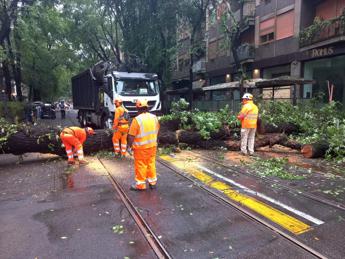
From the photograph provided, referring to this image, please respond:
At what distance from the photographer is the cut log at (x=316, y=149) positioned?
331 inches

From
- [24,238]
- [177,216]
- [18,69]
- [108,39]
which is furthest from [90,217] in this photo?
[108,39]

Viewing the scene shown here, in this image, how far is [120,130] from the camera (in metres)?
8.73

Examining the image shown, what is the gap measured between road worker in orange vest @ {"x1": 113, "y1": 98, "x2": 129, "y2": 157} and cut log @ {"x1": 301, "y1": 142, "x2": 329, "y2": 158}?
5.02 metres

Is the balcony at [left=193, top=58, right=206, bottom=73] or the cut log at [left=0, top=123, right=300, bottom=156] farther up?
the balcony at [left=193, top=58, right=206, bottom=73]

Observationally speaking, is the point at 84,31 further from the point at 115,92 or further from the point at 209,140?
the point at 209,140

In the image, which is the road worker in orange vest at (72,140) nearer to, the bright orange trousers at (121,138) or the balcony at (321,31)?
the bright orange trousers at (121,138)

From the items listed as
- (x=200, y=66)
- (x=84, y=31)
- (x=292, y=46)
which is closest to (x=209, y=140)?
(x=292, y=46)

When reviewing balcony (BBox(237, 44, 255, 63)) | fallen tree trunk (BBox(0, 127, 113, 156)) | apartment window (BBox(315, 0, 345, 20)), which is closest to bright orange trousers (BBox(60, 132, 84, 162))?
fallen tree trunk (BBox(0, 127, 113, 156))

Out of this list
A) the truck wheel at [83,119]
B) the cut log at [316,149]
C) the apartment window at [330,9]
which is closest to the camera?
the cut log at [316,149]

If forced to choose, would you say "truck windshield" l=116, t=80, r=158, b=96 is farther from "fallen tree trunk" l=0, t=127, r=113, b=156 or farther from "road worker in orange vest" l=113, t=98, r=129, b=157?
"fallen tree trunk" l=0, t=127, r=113, b=156

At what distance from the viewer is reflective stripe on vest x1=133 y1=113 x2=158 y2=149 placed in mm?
5395

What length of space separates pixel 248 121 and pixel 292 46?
14419 millimetres

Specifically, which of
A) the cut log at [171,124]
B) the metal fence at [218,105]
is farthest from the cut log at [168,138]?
the metal fence at [218,105]

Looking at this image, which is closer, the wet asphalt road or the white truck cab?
the wet asphalt road
